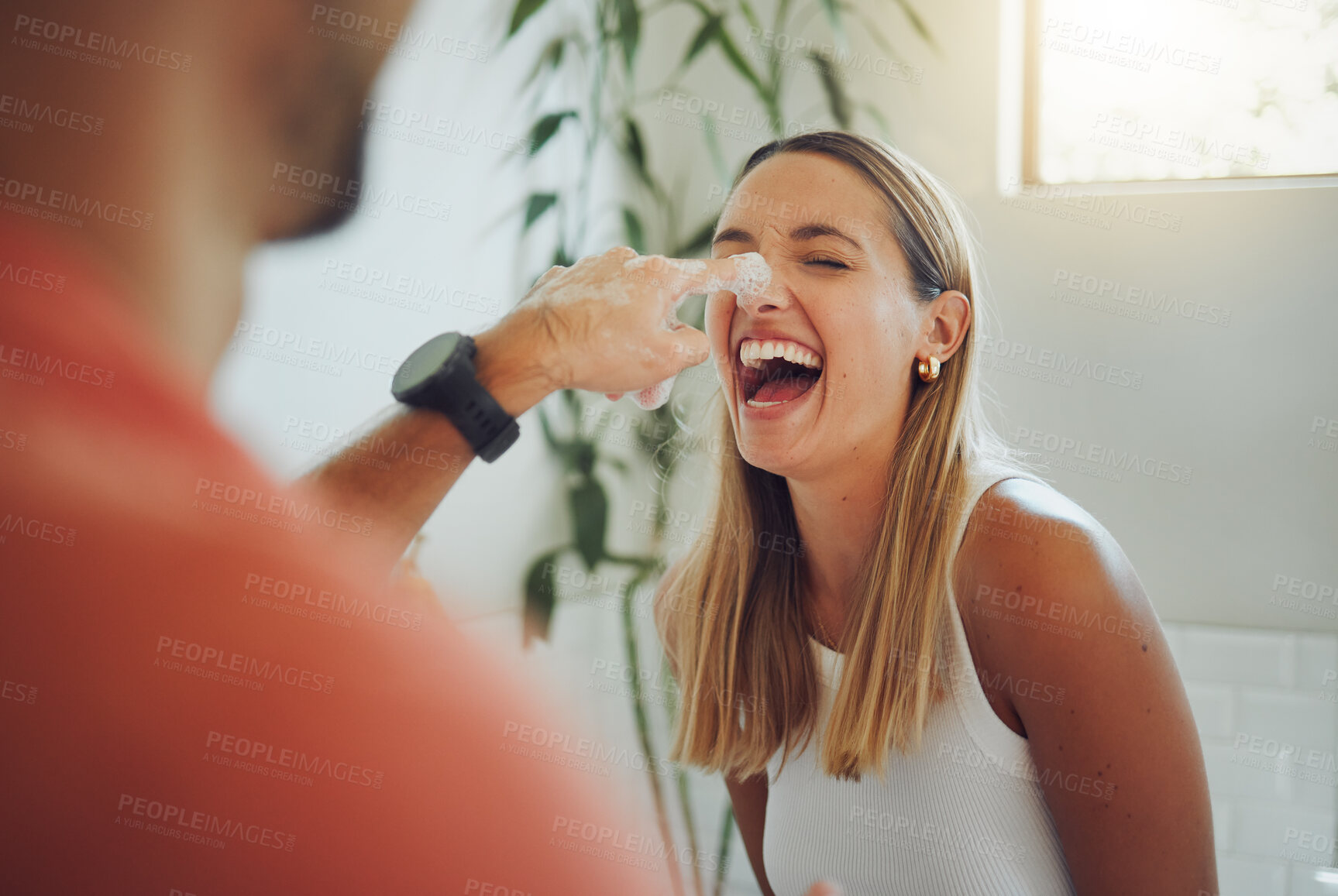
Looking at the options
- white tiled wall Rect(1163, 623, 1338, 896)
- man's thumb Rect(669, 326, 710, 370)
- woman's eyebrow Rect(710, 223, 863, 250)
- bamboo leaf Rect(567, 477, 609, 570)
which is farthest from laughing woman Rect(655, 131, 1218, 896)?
white tiled wall Rect(1163, 623, 1338, 896)

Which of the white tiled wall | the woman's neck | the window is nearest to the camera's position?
the woman's neck

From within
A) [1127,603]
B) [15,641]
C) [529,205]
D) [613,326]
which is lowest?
[15,641]

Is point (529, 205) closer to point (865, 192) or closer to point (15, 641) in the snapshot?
point (865, 192)

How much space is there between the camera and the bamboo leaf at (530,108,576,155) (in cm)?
166

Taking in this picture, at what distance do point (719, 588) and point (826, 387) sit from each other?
40 centimetres

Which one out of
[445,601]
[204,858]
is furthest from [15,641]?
[445,601]

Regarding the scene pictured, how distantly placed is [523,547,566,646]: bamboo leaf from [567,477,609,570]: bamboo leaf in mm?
47

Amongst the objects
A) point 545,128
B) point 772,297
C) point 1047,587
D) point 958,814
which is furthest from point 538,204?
point 958,814

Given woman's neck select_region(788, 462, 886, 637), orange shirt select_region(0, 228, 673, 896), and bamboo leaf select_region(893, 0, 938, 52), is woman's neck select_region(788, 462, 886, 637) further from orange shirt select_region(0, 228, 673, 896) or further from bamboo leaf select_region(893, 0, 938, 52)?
bamboo leaf select_region(893, 0, 938, 52)

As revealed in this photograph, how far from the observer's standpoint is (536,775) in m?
1.63

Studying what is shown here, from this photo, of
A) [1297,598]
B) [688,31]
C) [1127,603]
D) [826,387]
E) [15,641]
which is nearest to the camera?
[1127,603]

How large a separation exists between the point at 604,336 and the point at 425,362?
0.21 metres

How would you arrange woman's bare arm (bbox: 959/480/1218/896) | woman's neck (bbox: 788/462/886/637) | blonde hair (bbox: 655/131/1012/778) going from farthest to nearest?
woman's neck (bbox: 788/462/886/637) → blonde hair (bbox: 655/131/1012/778) → woman's bare arm (bbox: 959/480/1218/896)

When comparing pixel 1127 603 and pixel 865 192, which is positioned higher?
pixel 865 192
